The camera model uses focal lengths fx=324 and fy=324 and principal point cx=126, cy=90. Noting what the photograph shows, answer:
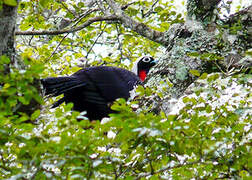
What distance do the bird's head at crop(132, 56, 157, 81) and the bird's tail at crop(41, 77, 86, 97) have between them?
258 centimetres

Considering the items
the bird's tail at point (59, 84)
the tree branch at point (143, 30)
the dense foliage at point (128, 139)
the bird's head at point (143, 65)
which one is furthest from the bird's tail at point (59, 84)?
the bird's head at point (143, 65)

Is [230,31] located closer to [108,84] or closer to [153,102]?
[153,102]

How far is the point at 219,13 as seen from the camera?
279 cm

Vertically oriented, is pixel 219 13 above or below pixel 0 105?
above

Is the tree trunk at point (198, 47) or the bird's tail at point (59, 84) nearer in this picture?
the tree trunk at point (198, 47)

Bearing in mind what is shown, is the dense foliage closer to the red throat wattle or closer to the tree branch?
the tree branch

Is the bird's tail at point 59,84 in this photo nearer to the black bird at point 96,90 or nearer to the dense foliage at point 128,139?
the black bird at point 96,90

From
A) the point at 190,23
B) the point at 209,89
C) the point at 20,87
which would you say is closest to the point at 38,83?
the point at 20,87

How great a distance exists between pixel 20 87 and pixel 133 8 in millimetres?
→ 2682

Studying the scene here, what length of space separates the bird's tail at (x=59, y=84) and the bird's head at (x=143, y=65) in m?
2.58

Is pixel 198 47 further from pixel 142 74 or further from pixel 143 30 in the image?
pixel 142 74

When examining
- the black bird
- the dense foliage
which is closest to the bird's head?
the black bird

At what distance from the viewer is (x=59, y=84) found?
9.86 ft

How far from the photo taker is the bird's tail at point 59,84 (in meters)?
2.80
